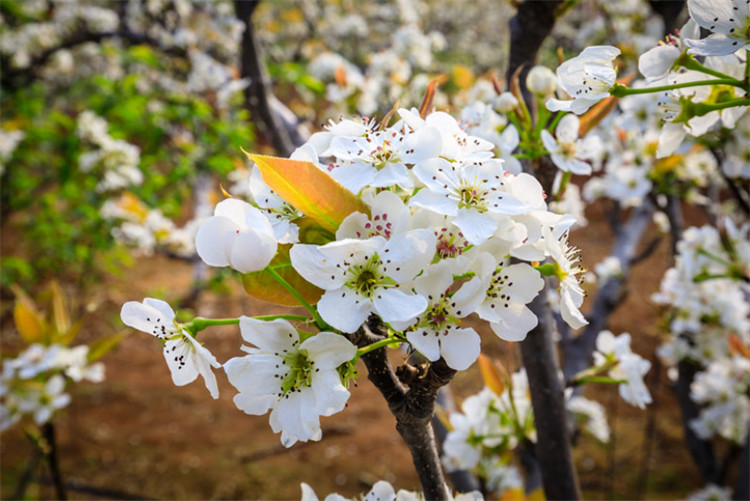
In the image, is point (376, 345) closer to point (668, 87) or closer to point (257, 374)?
point (257, 374)

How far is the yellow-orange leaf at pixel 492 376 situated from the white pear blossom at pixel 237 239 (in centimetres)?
70

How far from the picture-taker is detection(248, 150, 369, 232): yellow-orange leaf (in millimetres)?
537

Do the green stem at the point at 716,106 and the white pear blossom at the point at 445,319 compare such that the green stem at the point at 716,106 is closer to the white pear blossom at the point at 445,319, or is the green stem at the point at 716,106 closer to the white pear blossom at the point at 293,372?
the white pear blossom at the point at 445,319

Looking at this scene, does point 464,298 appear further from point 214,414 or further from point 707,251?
point 214,414

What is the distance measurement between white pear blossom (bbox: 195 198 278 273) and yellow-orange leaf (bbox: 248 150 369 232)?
37 mm

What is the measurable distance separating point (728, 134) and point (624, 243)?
150 cm

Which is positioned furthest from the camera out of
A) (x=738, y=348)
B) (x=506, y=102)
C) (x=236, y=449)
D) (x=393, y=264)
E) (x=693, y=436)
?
(x=236, y=449)

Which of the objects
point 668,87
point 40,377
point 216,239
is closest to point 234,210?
point 216,239

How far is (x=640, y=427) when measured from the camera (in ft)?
11.8

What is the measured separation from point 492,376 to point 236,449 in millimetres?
2525

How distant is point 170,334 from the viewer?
58 cm

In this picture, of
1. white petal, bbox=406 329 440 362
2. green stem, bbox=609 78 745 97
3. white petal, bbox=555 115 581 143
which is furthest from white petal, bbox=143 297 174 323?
white petal, bbox=555 115 581 143

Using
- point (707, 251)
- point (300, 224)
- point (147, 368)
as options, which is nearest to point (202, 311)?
point (147, 368)

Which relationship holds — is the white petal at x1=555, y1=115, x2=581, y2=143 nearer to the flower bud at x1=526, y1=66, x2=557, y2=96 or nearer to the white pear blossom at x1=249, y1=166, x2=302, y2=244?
the flower bud at x1=526, y1=66, x2=557, y2=96
